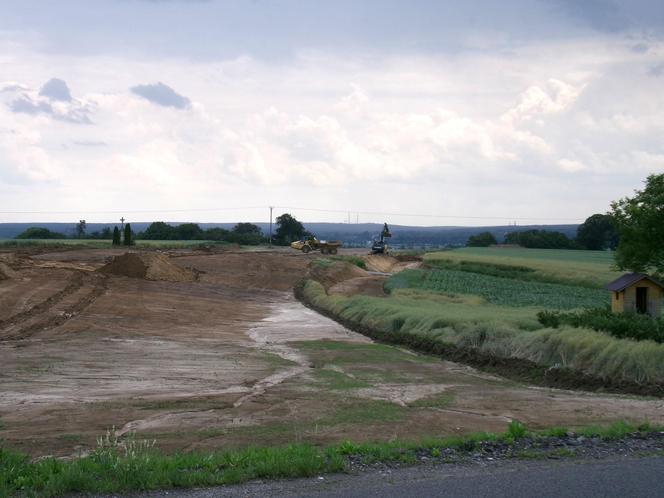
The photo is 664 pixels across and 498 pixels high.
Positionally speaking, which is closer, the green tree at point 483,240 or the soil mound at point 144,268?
the soil mound at point 144,268

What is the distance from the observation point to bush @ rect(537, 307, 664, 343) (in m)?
19.5

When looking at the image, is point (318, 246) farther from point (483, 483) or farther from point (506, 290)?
point (483, 483)

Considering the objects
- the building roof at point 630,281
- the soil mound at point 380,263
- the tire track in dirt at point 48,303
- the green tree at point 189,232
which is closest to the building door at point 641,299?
the building roof at point 630,281

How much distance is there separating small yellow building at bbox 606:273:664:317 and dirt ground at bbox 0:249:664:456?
592cm

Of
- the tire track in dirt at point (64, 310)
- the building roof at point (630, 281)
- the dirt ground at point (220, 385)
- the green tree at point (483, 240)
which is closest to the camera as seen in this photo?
the dirt ground at point (220, 385)

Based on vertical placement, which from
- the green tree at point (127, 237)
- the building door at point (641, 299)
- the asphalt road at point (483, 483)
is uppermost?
the green tree at point (127, 237)

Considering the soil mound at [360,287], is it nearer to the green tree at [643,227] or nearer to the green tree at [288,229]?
the green tree at [643,227]

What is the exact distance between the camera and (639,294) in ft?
81.7

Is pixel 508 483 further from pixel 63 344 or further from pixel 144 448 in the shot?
pixel 63 344

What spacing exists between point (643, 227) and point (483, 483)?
18.9m

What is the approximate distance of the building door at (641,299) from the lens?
24.8 m

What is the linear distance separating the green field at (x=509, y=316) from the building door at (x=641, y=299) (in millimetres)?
2353

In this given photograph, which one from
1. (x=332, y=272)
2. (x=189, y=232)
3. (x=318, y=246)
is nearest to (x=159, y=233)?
(x=189, y=232)

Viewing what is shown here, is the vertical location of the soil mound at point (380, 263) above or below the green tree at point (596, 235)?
below
